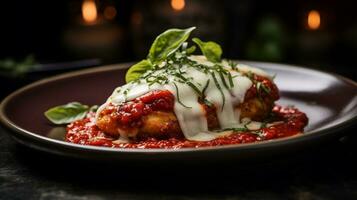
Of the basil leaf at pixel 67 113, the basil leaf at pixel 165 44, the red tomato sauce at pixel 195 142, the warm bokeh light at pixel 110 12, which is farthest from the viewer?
the warm bokeh light at pixel 110 12

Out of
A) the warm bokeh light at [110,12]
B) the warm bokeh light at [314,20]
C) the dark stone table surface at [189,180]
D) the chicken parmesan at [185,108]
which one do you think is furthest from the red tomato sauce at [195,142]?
the warm bokeh light at [110,12]

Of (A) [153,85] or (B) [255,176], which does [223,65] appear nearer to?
(A) [153,85]

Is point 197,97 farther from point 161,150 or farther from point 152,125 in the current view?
point 161,150

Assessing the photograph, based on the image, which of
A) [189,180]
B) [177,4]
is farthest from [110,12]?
[189,180]

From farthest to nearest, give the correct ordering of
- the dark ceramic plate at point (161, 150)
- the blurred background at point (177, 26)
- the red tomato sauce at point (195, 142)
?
the blurred background at point (177, 26) → the red tomato sauce at point (195, 142) → the dark ceramic plate at point (161, 150)

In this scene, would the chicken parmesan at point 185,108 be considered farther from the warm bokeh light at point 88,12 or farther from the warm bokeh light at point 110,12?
A: the warm bokeh light at point 110,12

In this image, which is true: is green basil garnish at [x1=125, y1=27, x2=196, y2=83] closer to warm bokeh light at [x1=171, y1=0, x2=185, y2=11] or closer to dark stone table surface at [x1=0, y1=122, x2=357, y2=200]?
dark stone table surface at [x1=0, y1=122, x2=357, y2=200]
